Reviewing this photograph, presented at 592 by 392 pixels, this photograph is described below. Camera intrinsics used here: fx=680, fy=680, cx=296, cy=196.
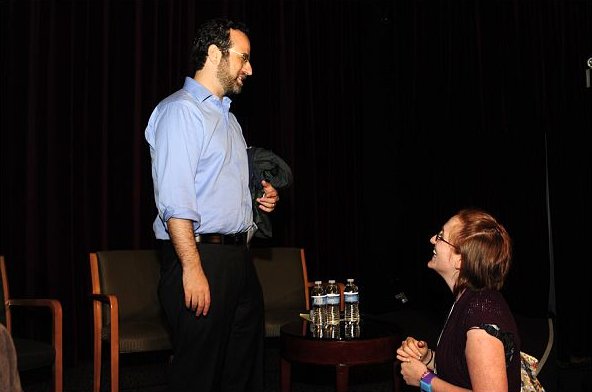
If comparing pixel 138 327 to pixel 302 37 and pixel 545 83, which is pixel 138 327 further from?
pixel 545 83

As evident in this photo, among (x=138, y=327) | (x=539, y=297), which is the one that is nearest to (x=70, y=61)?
(x=138, y=327)

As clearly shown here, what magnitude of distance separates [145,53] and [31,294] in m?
1.90

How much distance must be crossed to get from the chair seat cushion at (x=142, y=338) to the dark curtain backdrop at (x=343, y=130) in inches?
33.1

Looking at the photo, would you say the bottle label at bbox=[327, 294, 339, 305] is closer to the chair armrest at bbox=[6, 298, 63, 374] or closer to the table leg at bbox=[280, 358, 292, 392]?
the table leg at bbox=[280, 358, 292, 392]

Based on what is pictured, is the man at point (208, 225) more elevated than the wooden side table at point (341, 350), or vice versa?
the man at point (208, 225)

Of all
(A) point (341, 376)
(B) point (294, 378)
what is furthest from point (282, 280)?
(A) point (341, 376)

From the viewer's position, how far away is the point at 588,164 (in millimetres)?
3889

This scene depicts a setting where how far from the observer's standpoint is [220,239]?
98.5 inches

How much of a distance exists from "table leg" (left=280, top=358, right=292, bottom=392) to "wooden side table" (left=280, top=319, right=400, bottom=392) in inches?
7.7

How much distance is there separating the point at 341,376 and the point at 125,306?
165cm

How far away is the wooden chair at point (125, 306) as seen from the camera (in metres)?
3.84

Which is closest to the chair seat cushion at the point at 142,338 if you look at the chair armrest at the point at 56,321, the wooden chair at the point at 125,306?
the wooden chair at the point at 125,306

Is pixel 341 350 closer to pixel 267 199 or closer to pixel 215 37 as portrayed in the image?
pixel 267 199

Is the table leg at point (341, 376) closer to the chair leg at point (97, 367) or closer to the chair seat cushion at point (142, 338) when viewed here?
the chair seat cushion at point (142, 338)
